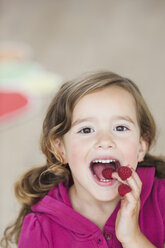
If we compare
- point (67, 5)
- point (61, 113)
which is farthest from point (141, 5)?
point (61, 113)

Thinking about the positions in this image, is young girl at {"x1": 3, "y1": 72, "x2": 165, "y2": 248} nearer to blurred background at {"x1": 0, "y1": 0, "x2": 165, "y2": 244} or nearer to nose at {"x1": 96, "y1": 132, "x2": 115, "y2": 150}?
nose at {"x1": 96, "y1": 132, "x2": 115, "y2": 150}

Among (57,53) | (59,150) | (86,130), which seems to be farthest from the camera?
(57,53)

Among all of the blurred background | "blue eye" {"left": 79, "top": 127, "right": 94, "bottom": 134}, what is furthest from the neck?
the blurred background

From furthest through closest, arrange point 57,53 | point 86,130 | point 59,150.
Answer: point 57,53, point 59,150, point 86,130

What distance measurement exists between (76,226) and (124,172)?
0.73 feet

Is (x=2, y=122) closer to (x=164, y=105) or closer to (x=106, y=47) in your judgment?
(x=106, y=47)

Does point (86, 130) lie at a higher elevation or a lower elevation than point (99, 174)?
higher

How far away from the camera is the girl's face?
0.98 metres

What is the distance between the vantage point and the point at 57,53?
2219 mm

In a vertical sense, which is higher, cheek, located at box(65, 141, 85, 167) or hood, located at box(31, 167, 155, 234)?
cheek, located at box(65, 141, 85, 167)

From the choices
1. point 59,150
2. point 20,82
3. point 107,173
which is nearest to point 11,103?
point 20,82

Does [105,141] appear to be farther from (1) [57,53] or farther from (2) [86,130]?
(1) [57,53]

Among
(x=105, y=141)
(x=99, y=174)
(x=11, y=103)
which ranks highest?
(x=105, y=141)

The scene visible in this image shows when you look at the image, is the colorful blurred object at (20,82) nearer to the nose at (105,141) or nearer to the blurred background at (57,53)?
the blurred background at (57,53)
